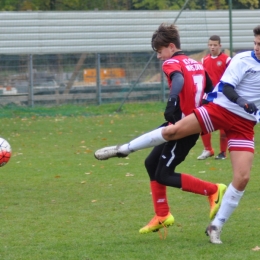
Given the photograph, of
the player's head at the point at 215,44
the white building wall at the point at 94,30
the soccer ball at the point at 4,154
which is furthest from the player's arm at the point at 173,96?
the white building wall at the point at 94,30

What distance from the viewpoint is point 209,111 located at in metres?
5.68

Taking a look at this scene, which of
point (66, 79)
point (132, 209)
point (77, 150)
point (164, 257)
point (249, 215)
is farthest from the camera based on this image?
point (66, 79)

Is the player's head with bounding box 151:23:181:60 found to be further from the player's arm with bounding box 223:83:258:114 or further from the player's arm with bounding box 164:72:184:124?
the player's arm with bounding box 223:83:258:114

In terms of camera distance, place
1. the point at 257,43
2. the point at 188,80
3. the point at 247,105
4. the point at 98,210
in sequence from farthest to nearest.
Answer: the point at 98,210 < the point at 188,80 < the point at 257,43 < the point at 247,105

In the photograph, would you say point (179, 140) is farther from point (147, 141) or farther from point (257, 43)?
point (257, 43)

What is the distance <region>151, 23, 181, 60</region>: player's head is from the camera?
6.15 meters

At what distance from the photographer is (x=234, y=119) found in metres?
5.70

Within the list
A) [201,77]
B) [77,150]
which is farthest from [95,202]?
[77,150]

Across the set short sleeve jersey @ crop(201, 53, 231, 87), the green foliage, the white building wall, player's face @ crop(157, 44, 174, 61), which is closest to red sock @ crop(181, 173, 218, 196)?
player's face @ crop(157, 44, 174, 61)

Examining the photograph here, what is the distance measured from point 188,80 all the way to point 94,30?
19.4 metres

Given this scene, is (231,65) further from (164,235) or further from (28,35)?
(28,35)

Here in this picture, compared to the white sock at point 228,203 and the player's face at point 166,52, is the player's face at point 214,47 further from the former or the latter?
the white sock at point 228,203

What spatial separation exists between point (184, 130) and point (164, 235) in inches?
44.6

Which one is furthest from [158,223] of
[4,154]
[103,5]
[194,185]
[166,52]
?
[103,5]
